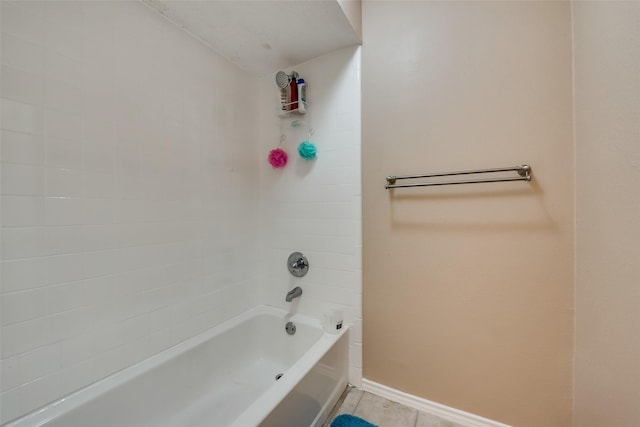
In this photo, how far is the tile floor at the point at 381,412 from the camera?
1213 mm

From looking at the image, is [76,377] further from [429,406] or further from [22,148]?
[429,406]

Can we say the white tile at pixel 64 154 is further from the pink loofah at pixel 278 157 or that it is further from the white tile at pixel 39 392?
the pink loofah at pixel 278 157

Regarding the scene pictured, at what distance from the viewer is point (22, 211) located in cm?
81

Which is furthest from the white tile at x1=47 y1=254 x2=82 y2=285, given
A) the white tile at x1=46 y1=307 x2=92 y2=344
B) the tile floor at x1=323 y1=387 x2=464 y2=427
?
the tile floor at x1=323 y1=387 x2=464 y2=427

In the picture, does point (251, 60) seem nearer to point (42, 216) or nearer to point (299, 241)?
point (299, 241)

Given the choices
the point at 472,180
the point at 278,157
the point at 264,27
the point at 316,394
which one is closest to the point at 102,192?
the point at 278,157

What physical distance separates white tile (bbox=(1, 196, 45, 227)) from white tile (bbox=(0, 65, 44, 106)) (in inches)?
13.5

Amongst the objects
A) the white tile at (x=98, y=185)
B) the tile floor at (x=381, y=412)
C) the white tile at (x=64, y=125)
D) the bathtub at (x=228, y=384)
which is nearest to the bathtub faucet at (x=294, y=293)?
the bathtub at (x=228, y=384)

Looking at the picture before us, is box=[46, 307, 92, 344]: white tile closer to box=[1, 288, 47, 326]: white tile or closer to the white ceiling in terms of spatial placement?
box=[1, 288, 47, 326]: white tile

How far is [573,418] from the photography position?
101 cm

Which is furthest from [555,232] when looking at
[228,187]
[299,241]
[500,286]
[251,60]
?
[251,60]

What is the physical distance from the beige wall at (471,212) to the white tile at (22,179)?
1429 millimetres

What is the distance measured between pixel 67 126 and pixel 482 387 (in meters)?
2.18

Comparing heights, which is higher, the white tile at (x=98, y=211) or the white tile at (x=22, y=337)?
the white tile at (x=98, y=211)
